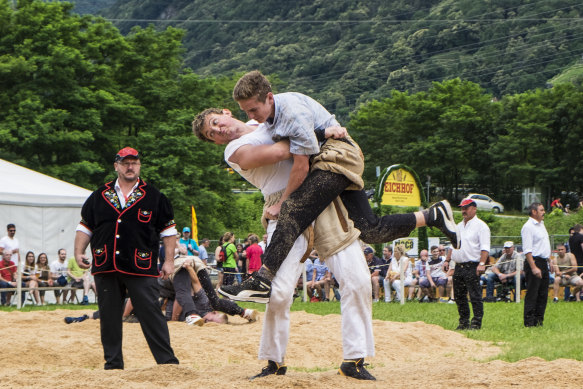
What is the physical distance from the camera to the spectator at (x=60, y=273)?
64.6 feet

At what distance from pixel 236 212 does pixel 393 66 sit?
87.2m

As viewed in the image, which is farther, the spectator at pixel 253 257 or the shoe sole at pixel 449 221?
the spectator at pixel 253 257

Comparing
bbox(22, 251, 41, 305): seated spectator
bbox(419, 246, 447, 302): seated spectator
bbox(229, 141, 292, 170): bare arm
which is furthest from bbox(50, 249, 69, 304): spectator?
bbox(229, 141, 292, 170): bare arm

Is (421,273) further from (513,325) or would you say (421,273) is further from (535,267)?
(535,267)

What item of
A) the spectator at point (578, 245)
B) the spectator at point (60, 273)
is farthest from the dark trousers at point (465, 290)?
the spectator at point (60, 273)

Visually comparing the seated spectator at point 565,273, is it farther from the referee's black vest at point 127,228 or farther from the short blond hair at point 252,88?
the short blond hair at point 252,88

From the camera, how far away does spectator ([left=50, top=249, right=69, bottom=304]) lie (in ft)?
64.6

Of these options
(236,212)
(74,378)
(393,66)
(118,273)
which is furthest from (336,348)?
(393,66)

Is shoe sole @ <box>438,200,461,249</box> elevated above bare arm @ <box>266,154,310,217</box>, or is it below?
below

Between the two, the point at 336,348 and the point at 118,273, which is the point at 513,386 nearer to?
the point at 118,273

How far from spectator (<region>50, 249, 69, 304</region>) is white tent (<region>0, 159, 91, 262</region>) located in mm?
809

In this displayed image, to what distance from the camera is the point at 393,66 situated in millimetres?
129375

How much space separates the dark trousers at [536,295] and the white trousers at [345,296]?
689 cm

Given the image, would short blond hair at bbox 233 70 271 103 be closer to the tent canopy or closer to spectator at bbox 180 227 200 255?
the tent canopy
